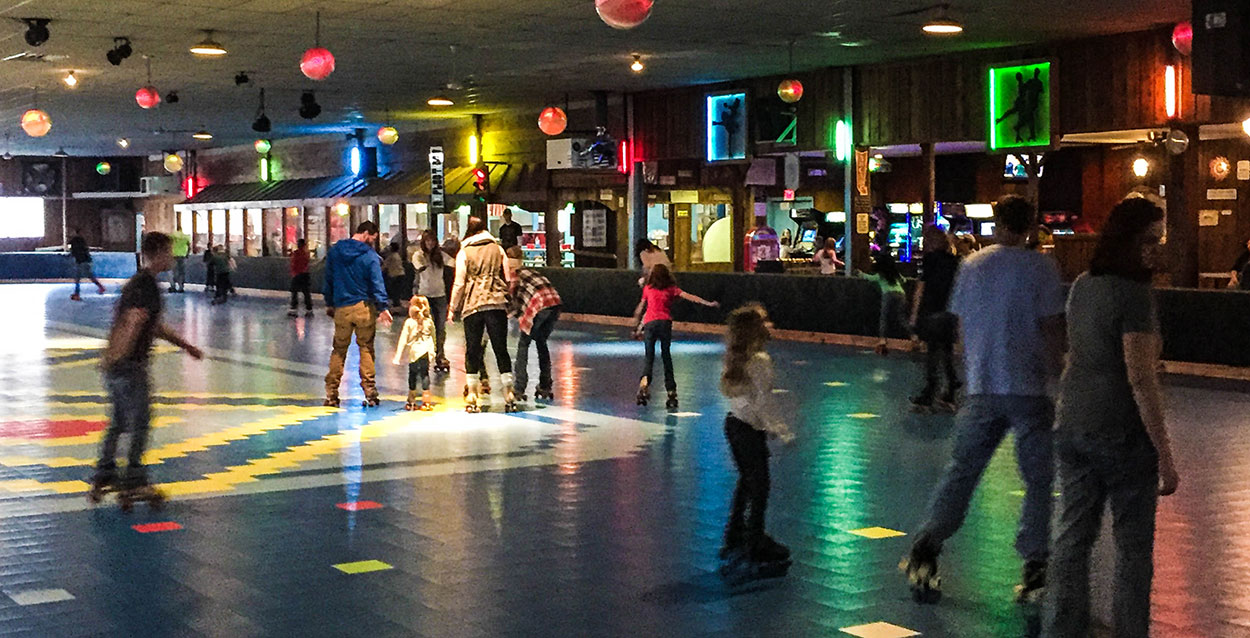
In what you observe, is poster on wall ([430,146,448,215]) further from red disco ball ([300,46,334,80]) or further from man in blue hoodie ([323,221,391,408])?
man in blue hoodie ([323,221,391,408])

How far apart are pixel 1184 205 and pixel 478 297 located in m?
10.0

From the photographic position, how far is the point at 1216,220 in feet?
77.3

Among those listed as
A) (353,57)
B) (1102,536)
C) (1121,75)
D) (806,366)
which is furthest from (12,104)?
(1102,536)

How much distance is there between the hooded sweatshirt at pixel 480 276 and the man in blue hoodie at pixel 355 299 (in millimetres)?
810

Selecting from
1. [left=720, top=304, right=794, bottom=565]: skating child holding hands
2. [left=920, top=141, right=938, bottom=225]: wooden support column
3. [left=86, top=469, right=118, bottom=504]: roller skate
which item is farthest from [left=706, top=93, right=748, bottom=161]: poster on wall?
[left=720, top=304, right=794, bottom=565]: skating child holding hands

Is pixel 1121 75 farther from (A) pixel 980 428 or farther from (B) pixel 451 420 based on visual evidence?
(A) pixel 980 428

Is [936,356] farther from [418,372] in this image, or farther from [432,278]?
[432,278]

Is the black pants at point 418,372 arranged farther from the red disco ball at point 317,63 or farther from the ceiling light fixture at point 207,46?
the ceiling light fixture at point 207,46

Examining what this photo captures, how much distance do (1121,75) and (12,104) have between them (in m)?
21.3

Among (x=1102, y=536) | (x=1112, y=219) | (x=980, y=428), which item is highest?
(x=1112, y=219)

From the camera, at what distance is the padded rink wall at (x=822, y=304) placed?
16.6 m

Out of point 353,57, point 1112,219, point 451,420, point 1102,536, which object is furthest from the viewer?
point 353,57

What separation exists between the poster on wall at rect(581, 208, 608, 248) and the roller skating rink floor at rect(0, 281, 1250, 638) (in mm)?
14086

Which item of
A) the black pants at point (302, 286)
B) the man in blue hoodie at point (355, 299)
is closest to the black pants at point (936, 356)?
the man in blue hoodie at point (355, 299)
